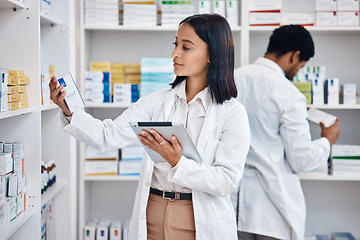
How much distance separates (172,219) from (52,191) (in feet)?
3.77

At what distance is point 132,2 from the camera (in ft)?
10.5

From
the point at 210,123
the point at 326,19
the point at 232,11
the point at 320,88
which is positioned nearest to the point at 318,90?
the point at 320,88

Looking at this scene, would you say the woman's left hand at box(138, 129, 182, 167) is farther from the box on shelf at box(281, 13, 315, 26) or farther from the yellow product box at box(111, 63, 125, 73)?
the box on shelf at box(281, 13, 315, 26)

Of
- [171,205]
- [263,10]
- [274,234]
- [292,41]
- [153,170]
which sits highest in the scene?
[263,10]

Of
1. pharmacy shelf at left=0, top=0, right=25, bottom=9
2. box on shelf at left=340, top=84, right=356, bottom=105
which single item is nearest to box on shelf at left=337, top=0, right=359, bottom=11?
box on shelf at left=340, top=84, right=356, bottom=105

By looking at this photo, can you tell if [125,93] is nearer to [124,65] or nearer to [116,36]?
[124,65]

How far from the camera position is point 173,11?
10.6ft

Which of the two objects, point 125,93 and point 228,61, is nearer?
point 228,61

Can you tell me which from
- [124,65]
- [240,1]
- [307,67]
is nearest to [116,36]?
[124,65]

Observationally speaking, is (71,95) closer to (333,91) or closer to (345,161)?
(333,91)

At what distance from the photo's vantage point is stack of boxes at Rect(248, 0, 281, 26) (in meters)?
3.20

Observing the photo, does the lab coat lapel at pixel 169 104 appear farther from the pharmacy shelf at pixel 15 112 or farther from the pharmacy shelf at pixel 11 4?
the pharmacy shelf at pixel 11 4

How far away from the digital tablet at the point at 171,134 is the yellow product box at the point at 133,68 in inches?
61.7

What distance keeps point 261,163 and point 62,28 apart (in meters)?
1.46
